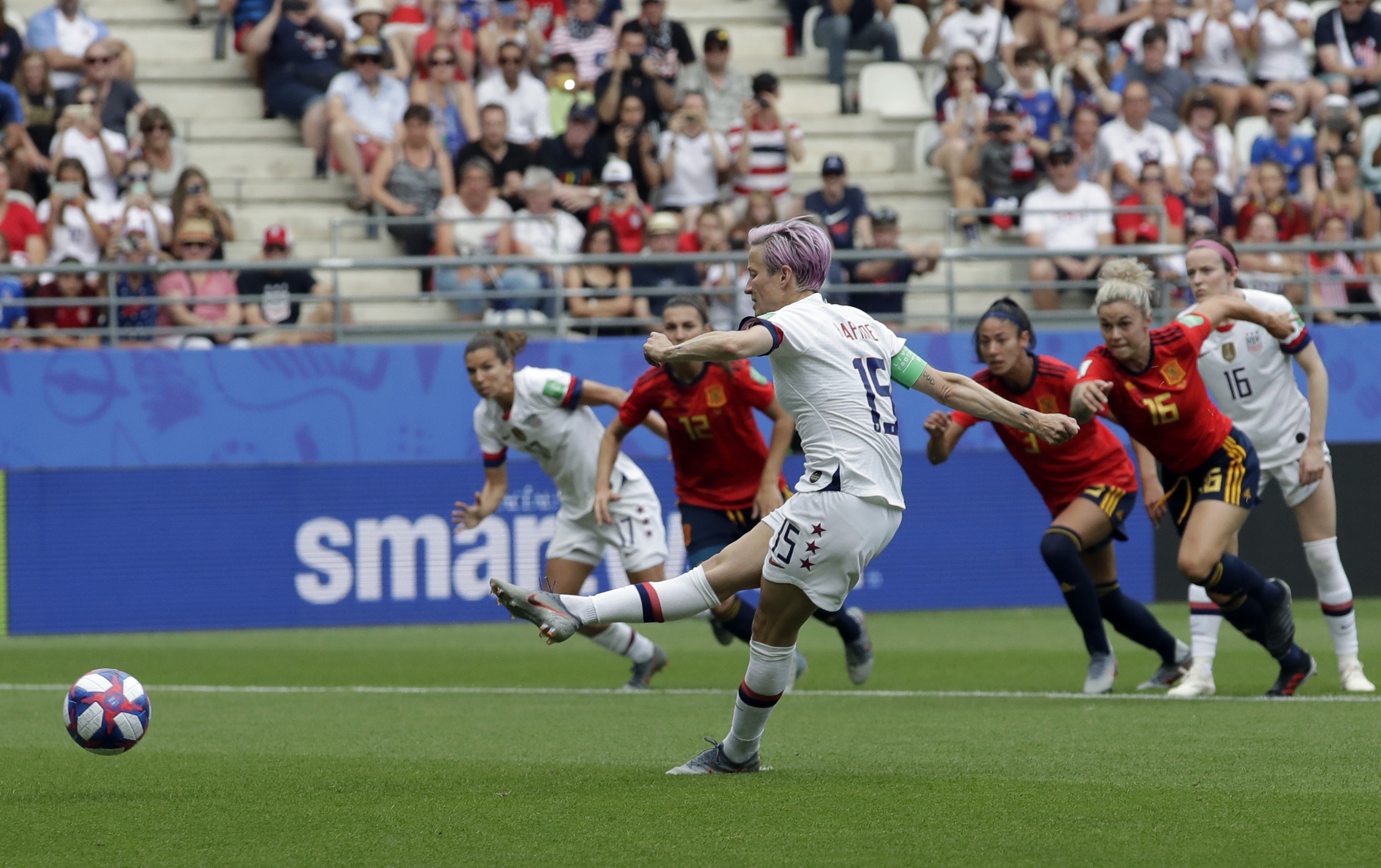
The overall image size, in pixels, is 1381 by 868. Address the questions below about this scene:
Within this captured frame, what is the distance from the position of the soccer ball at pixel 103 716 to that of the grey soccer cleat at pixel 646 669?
4029 millimetres

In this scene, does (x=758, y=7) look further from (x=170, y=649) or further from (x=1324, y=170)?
(x=170, y=649)

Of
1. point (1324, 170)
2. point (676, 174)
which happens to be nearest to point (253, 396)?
point (676, 174)

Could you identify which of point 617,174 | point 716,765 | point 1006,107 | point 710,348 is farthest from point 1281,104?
point 710,348

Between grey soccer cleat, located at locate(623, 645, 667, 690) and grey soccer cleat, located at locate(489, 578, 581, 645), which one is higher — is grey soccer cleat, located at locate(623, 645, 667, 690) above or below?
below

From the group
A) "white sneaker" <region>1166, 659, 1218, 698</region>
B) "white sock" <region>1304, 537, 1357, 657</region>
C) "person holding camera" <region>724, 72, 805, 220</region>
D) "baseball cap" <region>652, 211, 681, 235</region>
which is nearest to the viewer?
"white sneaker" <region>1166, 659, 1218, 698</region>

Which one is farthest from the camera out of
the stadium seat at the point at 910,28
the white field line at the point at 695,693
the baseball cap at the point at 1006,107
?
the stadium seat at the point at 910,28

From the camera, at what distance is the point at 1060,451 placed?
912cm

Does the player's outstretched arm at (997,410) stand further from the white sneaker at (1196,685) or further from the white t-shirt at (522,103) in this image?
the white t-shirt at (522,103)

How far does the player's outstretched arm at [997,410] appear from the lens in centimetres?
598

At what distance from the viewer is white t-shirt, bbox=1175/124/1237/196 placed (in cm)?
1830

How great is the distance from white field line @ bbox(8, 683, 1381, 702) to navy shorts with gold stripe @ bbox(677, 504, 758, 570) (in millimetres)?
802

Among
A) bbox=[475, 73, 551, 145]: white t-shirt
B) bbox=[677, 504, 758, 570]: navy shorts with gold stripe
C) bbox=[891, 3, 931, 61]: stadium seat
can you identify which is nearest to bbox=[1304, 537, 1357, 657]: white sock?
bbox=[677, 504, 758, 570]: navy shorts with gold stripe

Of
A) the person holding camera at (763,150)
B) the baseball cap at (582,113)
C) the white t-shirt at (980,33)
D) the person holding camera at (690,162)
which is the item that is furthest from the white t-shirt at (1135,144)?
the baseball cap at (582,113)

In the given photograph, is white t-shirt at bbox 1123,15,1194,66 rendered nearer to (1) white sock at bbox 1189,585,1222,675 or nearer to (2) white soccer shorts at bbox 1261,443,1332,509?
(2) white soccer shorts at bbox 1261,443,1332,509
